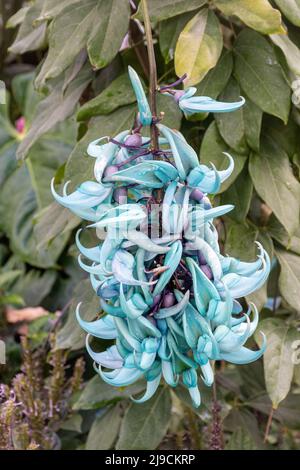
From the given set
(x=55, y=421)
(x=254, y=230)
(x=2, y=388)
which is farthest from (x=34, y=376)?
(x=254, y=230)

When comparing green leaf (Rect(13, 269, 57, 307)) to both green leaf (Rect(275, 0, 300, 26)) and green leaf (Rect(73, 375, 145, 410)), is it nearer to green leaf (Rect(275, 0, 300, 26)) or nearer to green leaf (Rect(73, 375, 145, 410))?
green leaf (Rect(73, 375, 145, 410))

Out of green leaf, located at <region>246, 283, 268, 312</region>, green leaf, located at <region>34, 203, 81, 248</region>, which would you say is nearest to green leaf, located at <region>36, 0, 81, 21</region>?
green leaf, located at <region>34, 203, 81, 248</region>

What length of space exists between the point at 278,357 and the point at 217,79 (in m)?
0.53

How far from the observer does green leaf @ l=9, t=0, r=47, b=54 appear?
1.59 m

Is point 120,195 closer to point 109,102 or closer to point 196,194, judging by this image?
point 196,194

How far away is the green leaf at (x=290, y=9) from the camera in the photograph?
1.29 metres

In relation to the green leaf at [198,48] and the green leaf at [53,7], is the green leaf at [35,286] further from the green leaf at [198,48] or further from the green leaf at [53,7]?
the green leaf at [198,48]

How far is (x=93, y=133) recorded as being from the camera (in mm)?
1408

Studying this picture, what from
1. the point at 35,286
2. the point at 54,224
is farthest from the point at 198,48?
the point at 35,286

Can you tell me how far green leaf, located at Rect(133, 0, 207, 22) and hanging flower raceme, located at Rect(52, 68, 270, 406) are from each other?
42 cm

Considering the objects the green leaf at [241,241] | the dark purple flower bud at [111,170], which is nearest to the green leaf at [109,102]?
the green leaf at [241,241]

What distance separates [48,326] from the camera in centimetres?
238

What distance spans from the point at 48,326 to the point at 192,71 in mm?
1359
